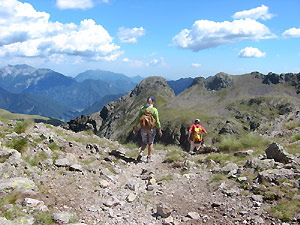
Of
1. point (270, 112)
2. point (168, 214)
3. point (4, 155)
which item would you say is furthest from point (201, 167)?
point (270, 112)

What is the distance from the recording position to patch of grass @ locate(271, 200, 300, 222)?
19.0 ft

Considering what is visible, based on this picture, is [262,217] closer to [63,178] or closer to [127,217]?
[127,217]

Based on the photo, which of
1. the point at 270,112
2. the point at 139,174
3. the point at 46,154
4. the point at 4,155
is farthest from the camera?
the point at 270,112

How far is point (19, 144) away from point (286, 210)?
862cm

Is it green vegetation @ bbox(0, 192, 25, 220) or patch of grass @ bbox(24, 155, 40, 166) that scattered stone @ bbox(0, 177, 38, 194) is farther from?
patch of grass @ bbox(24, 155, 40, 166)

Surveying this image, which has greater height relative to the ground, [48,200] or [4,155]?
[4,155]

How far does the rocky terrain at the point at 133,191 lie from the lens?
19.2 feet

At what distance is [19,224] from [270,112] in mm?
193893

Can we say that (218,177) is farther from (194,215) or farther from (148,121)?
(148,121)

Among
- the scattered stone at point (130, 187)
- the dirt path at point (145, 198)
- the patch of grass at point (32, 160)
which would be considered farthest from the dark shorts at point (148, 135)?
the patch of grass at point (32, 160)

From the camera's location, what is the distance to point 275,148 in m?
9.78

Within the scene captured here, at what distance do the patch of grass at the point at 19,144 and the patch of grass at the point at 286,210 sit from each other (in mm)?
8025

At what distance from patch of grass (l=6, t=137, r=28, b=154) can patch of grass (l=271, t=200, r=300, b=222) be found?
8.02 m

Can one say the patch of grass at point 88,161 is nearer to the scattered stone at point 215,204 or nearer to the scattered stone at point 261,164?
the scattered stone at point 215,204
